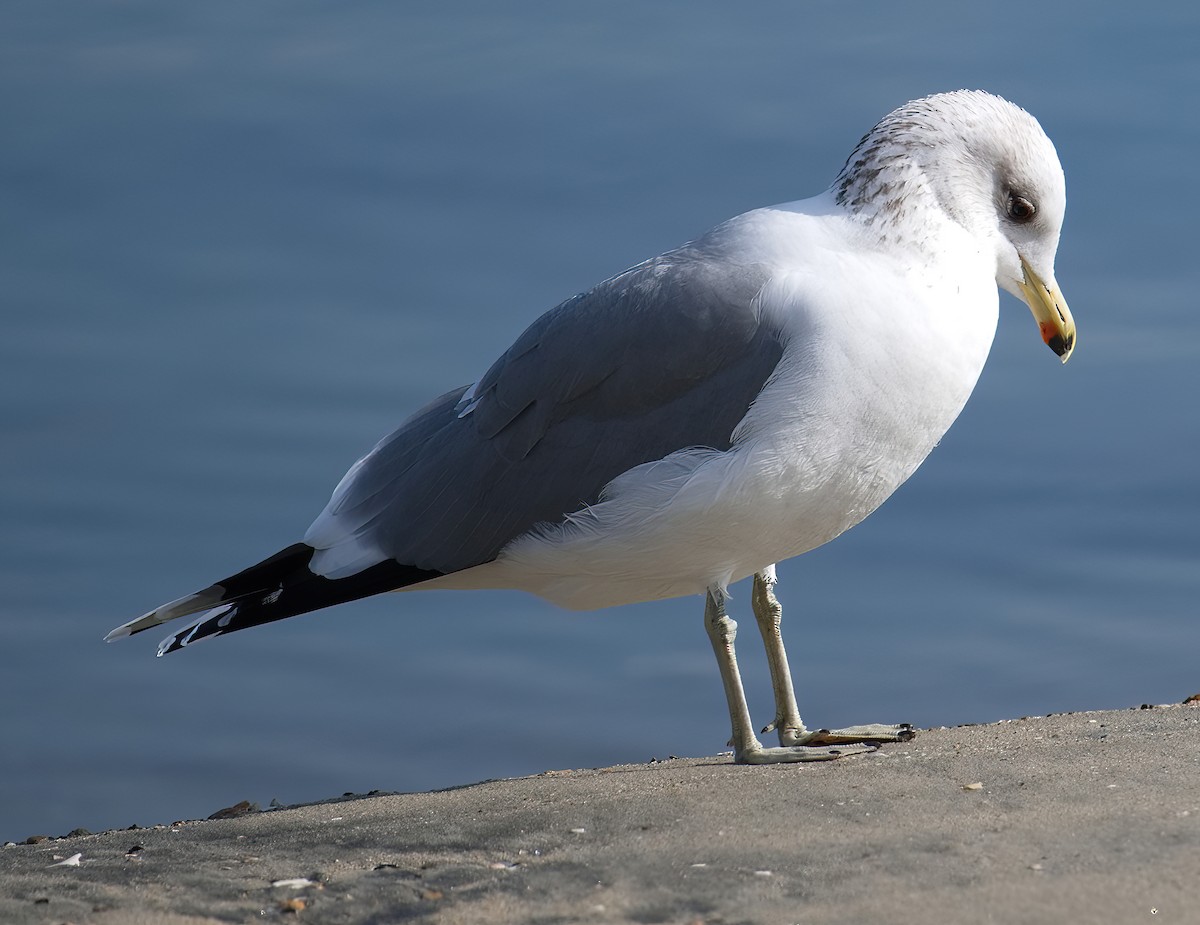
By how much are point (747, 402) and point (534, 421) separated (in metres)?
0.90

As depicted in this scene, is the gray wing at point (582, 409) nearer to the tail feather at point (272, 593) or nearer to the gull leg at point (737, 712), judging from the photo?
the tail feather at point (272, 593)

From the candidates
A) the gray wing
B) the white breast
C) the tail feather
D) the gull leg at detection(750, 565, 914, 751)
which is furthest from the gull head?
the tail feather

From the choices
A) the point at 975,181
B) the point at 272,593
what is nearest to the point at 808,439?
the point at 975,181

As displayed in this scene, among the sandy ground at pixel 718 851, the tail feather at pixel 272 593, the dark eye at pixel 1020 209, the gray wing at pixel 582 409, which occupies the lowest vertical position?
the sandy ground at pixel 718 851

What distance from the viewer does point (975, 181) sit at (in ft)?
20.1

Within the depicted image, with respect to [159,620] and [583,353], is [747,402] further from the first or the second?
[159,620]

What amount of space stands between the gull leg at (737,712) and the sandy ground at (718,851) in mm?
133

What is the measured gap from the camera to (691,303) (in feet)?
18.7

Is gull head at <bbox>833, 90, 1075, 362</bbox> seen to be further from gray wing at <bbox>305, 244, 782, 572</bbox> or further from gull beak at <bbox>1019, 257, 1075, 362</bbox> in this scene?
gray wing at <bbox>305, 244, 782, 572</bbox>

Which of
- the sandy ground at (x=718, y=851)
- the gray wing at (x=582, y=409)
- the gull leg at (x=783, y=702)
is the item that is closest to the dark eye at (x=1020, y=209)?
the gray wing at (x=582, y=409)

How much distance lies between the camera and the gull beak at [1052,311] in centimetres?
641

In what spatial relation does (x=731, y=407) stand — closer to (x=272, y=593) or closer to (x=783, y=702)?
(x=783, y=702)

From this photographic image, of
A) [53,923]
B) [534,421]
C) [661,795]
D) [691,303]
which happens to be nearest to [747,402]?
[691,303]

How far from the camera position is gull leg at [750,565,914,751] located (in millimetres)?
6336
